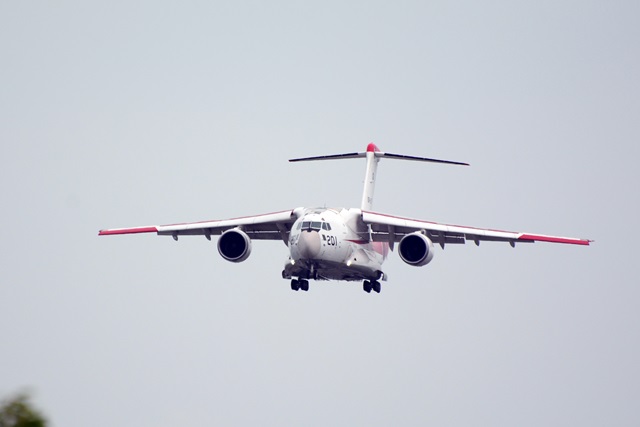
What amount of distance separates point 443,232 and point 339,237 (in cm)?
275

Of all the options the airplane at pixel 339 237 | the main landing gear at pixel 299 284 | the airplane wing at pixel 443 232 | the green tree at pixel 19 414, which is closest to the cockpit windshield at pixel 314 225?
the airplane at pixel 339 237

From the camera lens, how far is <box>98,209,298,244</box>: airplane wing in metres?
26.7

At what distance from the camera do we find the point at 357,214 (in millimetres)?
26359

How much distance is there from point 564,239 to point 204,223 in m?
8.59

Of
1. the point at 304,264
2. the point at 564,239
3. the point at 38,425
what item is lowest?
the point at 38,425

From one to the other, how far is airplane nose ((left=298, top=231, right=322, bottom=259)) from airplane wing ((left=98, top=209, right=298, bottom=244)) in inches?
89.6

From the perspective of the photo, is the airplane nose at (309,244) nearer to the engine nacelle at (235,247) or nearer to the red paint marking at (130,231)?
the engine nacelle at (235,247)

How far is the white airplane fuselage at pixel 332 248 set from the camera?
24.2 meters

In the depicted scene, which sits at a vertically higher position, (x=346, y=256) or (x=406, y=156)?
(x=406, y=156)

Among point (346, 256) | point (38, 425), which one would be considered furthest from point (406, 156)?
point (38, 425)

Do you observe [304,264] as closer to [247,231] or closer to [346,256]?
[346,256]

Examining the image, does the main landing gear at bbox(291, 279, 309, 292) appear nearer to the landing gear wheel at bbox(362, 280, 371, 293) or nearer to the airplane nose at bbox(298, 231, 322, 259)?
the landing gear wheel at bbox(362, 280, 371, 293)

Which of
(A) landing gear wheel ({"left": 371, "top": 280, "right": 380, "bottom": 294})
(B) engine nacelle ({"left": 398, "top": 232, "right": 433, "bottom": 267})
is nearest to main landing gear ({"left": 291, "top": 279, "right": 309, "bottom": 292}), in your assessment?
(A) landing gear wheel ({"left": 371, "top": 280, "right": 380, "bottom": 294})

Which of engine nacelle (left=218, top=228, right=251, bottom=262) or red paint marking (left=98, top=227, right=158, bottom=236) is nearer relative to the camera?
engine nacelle (left=218, top=228, right=251, bottom=262)
